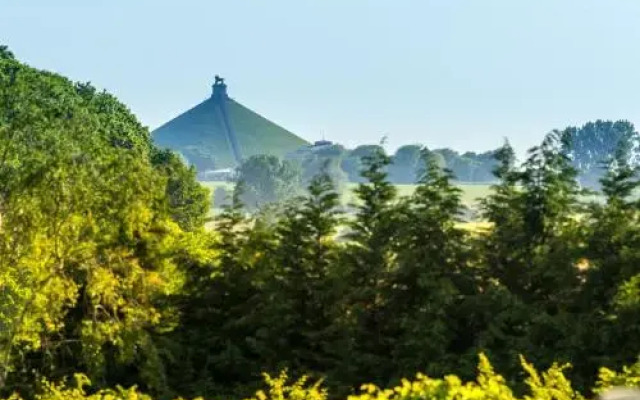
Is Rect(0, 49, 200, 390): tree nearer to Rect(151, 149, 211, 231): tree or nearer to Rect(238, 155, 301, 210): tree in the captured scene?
Rect(151, 149, 211, 231): tree

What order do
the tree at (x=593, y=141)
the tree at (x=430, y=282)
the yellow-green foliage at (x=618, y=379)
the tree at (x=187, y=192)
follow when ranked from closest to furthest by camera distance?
the yellow-green foliage at (x=618, y=379) < the tree at (x=430, y=282) < the tree at (x=187, y=192) < the tree at (x=593, y=141)

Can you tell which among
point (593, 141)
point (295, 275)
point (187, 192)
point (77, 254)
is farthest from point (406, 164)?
point (77, 254)

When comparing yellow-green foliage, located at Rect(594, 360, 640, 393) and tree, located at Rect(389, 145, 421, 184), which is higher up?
tree, located at Rect(389, 145, 421, 184)

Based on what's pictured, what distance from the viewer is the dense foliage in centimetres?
2191

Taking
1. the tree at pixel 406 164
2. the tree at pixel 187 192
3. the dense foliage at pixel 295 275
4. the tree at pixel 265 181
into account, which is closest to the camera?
the dense foliage at pixel 295 275

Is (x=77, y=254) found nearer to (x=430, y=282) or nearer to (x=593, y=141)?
(x=430, y=282)

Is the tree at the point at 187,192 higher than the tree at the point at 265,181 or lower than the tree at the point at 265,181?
lower

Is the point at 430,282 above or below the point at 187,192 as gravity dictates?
below

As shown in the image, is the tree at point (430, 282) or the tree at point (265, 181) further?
the tree at point (265, 181)

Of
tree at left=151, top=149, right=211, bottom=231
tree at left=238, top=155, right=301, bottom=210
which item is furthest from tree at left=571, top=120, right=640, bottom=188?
tree at left=151, top=149, right=211, bottom=231

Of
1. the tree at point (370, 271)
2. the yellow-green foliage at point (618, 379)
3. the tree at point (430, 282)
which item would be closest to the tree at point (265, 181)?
the tree at point (370, 271)

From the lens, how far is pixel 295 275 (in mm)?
25219

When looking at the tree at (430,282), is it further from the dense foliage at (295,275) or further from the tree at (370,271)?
the tree at (370,271)

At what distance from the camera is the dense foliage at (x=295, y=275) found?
21.9 meters
